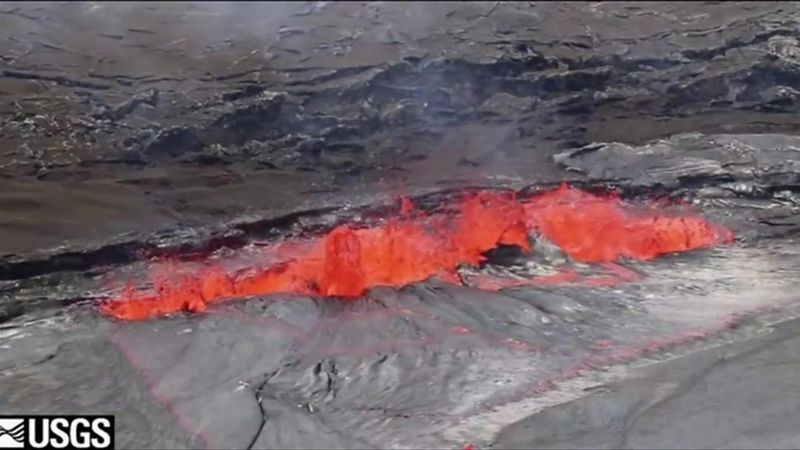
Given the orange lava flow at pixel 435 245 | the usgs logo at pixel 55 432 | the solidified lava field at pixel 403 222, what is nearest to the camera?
the usgs logo at pixel 55 432

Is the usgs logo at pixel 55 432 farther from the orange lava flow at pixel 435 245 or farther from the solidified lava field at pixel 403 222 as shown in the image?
the orange lava flow at pixel 435 245

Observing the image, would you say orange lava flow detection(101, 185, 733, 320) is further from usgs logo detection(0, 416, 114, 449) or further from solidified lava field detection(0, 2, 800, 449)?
A: usgs logo detection(0, 416, 114, 449)

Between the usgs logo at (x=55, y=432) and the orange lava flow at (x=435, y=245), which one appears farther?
the orange lava flow at (x=435, y=245)

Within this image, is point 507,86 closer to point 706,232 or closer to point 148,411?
point 706,232

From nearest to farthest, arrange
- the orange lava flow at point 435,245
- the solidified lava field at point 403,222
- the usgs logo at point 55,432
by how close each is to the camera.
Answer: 1. the usgs logo at point 55,432
2. the solidified lava field at point 403,222
3. the orange lava flow at point 435,245

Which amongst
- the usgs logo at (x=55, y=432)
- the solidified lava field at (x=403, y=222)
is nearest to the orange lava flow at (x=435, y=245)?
the solidified lava field at (x=403, y=222)

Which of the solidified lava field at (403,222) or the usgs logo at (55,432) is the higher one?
the solidified lava field at (403,222)

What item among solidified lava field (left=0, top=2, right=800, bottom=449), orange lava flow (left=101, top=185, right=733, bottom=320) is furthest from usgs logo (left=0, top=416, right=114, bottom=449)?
orange lava flow (left=101, top=185, right=733, bottom=320)
